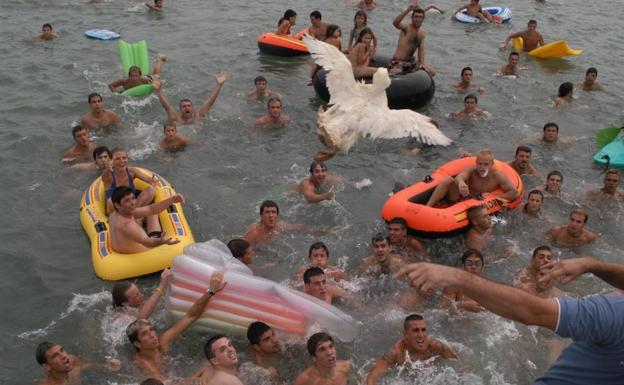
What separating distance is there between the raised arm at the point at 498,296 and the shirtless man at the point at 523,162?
623 cm

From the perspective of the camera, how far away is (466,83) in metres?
11.0

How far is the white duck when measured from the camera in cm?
742

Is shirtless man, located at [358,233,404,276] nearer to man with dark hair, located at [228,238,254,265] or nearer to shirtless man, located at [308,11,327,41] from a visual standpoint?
man with dark hair, located at [228,238,254,265]

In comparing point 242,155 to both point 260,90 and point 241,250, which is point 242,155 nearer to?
point 260,90

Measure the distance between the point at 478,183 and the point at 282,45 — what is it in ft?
20.7

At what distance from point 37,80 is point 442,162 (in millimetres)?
7534

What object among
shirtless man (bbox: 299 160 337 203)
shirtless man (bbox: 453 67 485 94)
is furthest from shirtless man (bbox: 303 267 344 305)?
shirtless man (bbox: 453 67 485 94)

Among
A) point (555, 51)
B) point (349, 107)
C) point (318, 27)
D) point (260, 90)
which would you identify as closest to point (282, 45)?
point (318, 27)

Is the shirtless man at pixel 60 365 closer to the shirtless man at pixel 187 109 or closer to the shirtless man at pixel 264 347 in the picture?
the shirtless man at pixel 264 347

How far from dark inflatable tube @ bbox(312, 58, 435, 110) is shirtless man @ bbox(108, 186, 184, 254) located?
447cm

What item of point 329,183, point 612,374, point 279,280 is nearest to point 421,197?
point 329,183

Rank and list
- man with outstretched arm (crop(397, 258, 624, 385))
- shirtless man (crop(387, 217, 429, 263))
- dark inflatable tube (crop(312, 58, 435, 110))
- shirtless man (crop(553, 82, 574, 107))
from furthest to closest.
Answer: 1. shirtless man (crop(553, 82, 574, 107))
2. dark inflatable tube (crop(312, 58, 435, 110))
3. shirtless man (crop(387, 217, 429, 263))
4. man with outstretched arm (crop(397, 258, 624, 385))

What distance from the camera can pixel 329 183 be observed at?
315 inches

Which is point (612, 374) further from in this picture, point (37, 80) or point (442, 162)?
point (37, 80)
